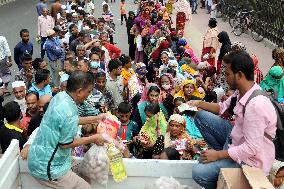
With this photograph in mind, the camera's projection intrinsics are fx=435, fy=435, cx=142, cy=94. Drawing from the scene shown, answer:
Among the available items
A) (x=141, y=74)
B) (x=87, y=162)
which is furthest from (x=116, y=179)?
(x=141, y=74)

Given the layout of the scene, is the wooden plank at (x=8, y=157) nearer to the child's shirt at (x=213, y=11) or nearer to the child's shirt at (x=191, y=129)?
the child's shirt at (x=191, y=129)

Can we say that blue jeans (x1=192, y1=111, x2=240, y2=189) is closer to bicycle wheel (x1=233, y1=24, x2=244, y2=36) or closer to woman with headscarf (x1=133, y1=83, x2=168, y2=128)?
woman with headscarf (x1=133, y1=83, x2=168, y2=128)

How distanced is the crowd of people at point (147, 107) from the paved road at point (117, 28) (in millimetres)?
3354

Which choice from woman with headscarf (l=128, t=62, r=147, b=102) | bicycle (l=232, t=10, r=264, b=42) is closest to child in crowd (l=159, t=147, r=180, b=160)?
woman with headscarf (l=128, t=62, r=147, b=102)

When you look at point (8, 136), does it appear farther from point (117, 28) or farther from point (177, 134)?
point (117, 28)

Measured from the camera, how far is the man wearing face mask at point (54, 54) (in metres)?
9.30

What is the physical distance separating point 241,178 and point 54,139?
1.40m

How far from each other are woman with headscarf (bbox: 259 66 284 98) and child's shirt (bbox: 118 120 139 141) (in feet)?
7.53

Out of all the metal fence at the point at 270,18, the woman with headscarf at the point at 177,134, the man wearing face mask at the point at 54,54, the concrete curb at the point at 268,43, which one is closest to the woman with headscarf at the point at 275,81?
the woman with headscarf at the point at 177,134

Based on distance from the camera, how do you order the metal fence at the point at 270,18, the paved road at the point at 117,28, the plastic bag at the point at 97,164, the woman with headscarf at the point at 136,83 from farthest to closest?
the paved road at the point at 117,28 < the metal fence at the point at 270,18 < the woman with headscarf at the point at 136,83 < the plastic bag at the point at 97,164

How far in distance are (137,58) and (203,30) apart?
20.8 feet


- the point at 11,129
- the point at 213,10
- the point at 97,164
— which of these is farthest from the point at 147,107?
the point at 213,10

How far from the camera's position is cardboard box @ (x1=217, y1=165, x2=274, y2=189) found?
2.89m

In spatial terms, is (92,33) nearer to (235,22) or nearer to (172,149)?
(172,149)
